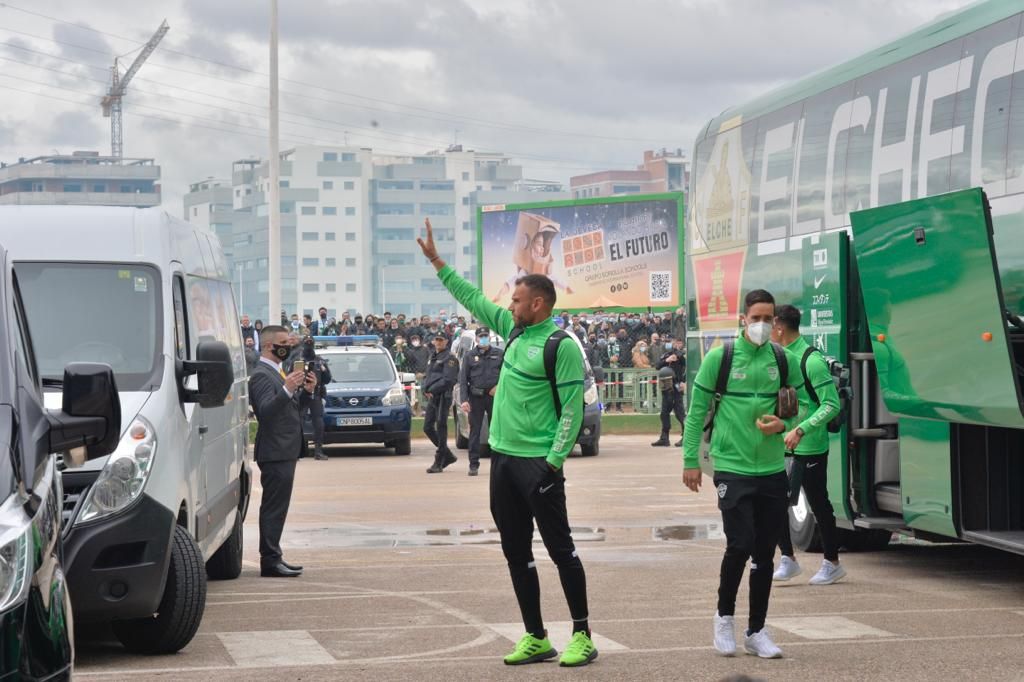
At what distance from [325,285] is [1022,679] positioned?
175 metres

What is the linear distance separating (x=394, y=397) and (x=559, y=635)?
17.4 metres

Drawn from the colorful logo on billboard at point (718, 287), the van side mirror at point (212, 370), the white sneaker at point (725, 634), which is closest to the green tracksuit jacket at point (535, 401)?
the white sneaker at point (725, 634)

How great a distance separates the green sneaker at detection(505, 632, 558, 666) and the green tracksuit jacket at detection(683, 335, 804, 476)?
1166 millimetres

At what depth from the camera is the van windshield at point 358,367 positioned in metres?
27.3

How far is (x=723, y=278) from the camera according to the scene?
15203 millimetres

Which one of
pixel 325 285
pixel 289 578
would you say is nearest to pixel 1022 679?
pixel 289 578

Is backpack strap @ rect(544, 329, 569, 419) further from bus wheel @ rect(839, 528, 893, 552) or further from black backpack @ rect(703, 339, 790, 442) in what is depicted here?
bus wheel @ rect(839, 528, 893, 552)

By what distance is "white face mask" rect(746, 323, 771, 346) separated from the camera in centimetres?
898

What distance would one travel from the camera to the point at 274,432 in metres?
12.0

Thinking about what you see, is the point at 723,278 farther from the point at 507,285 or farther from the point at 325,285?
the point at 325,285

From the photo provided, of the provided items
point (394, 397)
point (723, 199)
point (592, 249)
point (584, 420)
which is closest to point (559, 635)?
point (723, 199)

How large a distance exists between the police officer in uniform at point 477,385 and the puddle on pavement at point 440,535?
20.4 ft

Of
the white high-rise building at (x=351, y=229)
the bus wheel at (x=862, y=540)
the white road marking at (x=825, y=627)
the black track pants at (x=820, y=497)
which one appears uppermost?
the white high-rise building at (x=351, y=229)

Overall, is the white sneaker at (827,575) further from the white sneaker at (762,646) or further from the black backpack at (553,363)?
the black backpack at (553,363)
